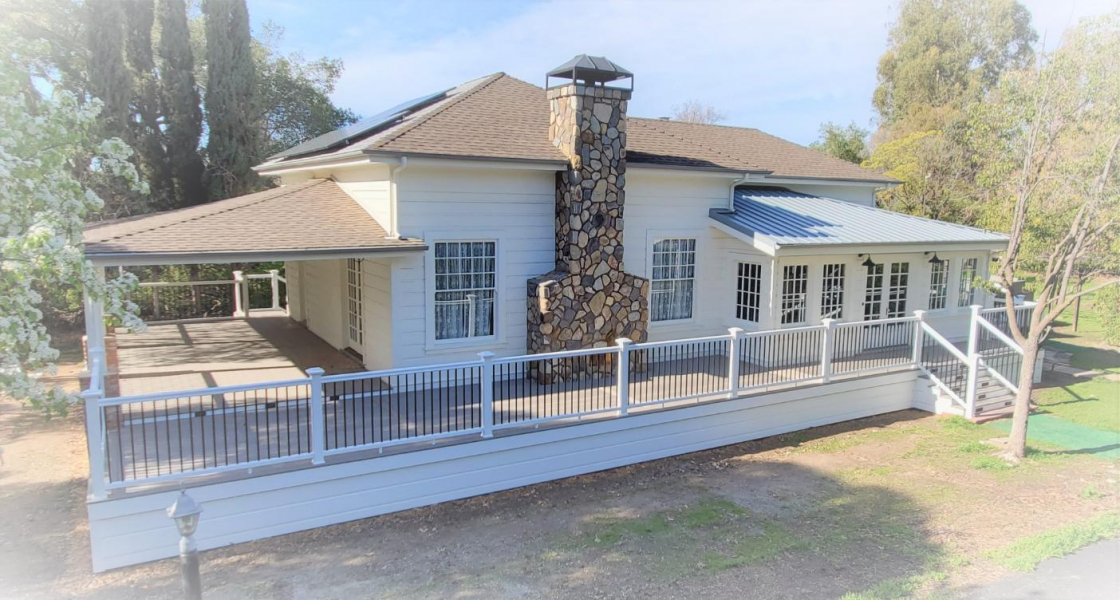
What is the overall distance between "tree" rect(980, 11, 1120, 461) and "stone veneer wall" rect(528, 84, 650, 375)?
6235mm

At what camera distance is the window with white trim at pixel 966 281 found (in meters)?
16.6

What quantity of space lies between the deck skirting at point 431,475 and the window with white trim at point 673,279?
3014 mm

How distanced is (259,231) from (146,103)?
15103 mm

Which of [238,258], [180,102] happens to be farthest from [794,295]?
[180,102]

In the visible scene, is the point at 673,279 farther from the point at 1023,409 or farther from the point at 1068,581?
the point at 1068,581

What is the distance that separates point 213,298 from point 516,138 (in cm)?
1301

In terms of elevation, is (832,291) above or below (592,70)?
below

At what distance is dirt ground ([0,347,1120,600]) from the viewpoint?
695 centimetres

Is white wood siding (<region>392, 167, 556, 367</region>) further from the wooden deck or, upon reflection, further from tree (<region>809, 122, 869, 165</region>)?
tree (<region>809, 122, 869, 165</region>)

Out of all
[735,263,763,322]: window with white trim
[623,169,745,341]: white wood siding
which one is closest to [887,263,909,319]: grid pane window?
[735,263,763,322]: window with white trim

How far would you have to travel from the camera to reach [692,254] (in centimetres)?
1401

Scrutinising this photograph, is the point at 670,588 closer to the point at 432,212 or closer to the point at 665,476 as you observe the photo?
the point at 665,476

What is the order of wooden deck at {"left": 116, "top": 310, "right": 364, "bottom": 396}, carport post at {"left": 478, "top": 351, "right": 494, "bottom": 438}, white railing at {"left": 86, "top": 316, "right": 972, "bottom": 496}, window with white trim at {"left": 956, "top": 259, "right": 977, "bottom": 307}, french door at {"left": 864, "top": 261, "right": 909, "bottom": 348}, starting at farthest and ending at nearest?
window with white trim at {"left": 956, "top": 259, "right": 977, "bottom": 307}, french door at {"left": 864, "top": 261, "right": 909, "bottom": 348}, wooden deck at {"left": 116, "top": 310, "right": 364, "bottom": 396}, carport post at {"left": 478, "top": 351, "right": 494, "bottom": 438}, white railing at {"left": 86, "top": 316, "right": 972, "bottom": 496}

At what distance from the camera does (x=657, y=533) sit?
8188 mm
